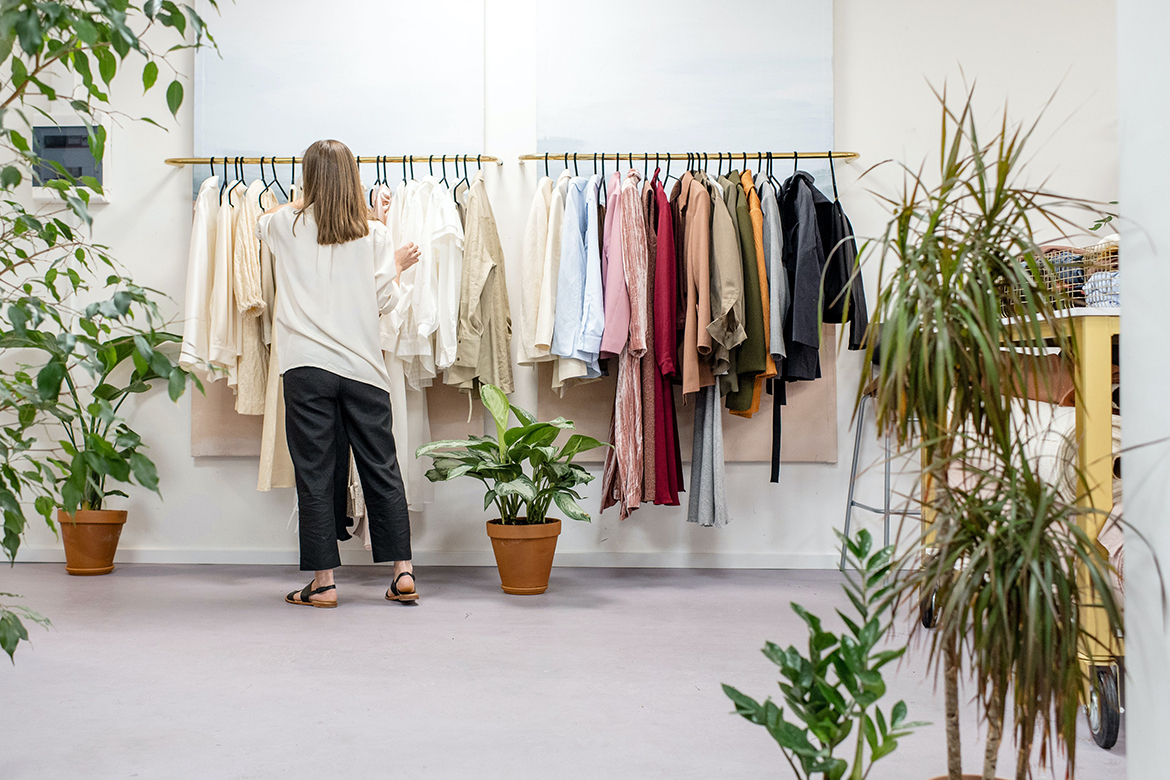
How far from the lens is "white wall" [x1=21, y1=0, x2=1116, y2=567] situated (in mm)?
3254

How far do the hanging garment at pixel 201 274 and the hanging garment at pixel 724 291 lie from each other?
6.18 ft

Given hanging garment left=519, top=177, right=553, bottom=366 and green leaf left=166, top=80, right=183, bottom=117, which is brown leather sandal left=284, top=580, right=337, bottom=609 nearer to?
hanging garment left=519, top=177, right=553, bottom=366

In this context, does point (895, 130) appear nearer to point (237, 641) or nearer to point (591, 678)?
point (591, 678)

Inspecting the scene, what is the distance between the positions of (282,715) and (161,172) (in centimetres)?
262

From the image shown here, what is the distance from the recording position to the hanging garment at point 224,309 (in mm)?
3074

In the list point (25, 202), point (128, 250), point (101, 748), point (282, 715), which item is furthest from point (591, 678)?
point (25, 202)

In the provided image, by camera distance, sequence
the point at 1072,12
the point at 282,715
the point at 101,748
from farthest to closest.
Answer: the point at 1072,12 < the point at 282,715 < the point at 101,748

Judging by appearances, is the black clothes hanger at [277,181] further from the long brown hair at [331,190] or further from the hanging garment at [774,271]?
the hanging garment at [774,271]

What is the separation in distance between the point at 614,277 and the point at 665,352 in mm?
327

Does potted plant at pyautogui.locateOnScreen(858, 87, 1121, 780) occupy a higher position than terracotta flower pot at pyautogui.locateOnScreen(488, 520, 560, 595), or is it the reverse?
potted plant at pyautogui.locateOnScreen(858, 87, 1121, 780)

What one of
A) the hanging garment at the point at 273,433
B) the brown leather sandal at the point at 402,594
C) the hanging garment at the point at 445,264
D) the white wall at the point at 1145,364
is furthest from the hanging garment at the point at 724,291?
the white wall at the point at 1145,364

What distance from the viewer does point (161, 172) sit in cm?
340

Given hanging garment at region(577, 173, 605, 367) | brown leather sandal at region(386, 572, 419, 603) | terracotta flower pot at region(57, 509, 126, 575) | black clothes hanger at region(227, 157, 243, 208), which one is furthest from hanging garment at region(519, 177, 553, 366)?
terracotta flower pot at region(57, 509, 126, 575)

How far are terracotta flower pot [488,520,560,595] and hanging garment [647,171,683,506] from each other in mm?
494
